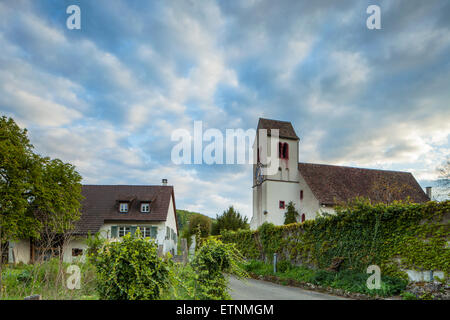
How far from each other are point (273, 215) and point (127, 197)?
46.2 feet

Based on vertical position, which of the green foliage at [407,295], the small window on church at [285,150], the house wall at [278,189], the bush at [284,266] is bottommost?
the bush at [284,266]

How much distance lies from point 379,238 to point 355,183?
72.9ft

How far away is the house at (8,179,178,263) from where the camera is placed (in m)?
28.0

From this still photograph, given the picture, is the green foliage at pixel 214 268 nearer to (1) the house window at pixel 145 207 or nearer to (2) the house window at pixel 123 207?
(1) the house window at pixel 145 207

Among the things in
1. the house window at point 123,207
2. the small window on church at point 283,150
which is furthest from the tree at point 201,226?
the small window on church at point 283,150

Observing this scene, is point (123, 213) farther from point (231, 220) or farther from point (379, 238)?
point (379, 238)

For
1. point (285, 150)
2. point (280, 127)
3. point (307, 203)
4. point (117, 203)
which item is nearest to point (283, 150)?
point (285, 150)

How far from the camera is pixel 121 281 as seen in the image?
13.3ft

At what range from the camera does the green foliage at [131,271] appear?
13.0 ft

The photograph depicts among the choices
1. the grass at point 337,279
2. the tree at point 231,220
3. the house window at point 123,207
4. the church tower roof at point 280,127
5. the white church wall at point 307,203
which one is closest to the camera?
the grass at point 337,279

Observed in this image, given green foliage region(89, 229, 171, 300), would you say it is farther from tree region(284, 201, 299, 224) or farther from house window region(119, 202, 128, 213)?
tree region(284, 201, 299, 224)

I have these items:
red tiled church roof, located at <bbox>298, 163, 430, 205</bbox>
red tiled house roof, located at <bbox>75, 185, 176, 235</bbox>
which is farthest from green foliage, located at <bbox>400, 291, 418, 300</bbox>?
red tiled house roof, located at <bbox>75, 185, 176, 235</bbox>

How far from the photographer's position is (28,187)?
22.6 metres

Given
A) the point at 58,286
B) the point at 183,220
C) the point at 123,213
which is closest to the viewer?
the point at 58,286
